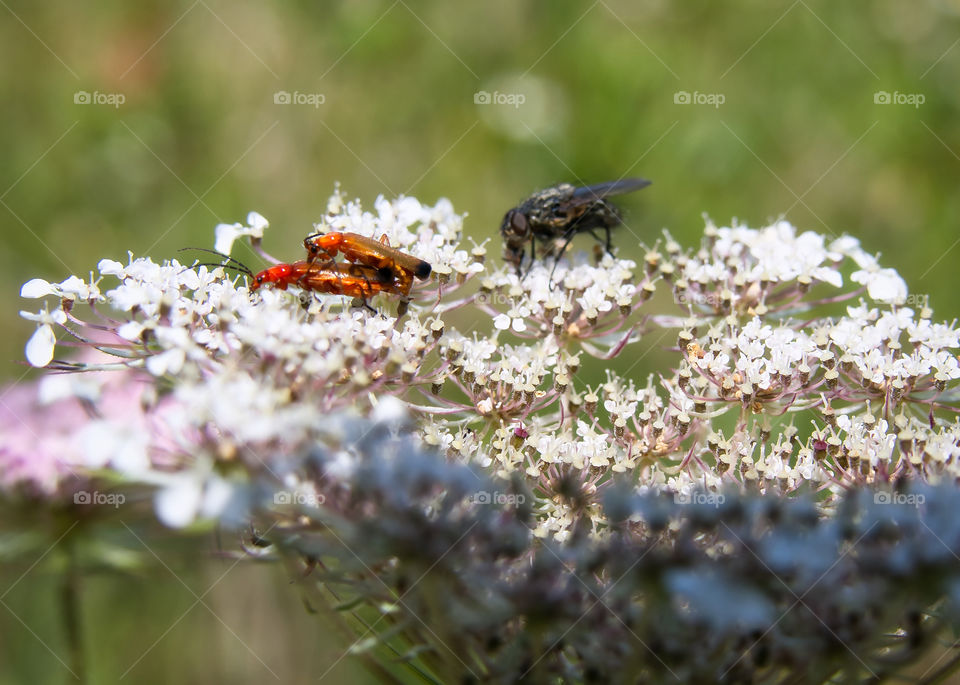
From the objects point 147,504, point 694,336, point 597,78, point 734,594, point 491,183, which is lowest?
point 734,594

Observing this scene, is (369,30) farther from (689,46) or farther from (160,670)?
(160,670)

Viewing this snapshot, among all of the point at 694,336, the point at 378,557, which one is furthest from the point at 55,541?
the point at 694,336
